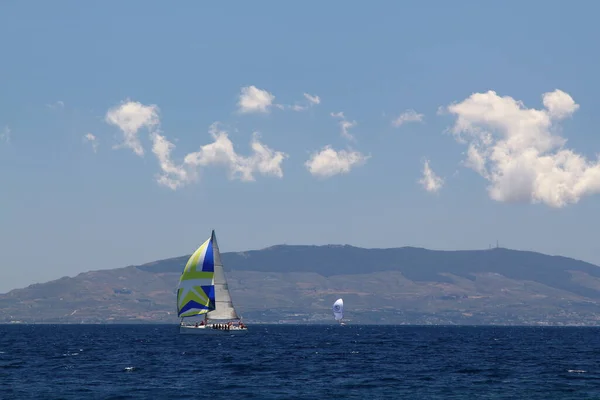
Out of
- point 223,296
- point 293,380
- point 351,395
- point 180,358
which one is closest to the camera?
point 351,395

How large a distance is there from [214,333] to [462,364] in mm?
86805

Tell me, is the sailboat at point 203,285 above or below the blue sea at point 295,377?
above

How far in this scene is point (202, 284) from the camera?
17425cm

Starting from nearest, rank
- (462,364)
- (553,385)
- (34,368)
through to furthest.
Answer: (553,385) < (34,368) < (462,364)

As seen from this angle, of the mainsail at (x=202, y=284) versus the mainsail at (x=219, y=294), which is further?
the mainsail at (x=219, y=294)

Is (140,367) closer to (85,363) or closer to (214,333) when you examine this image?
(85,363)

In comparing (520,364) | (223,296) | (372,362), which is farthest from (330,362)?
(223,296)

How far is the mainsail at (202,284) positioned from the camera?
174 meters

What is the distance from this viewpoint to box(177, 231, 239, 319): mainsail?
174 metres

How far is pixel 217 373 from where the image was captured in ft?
300

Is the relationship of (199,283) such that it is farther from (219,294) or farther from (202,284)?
(219,294)

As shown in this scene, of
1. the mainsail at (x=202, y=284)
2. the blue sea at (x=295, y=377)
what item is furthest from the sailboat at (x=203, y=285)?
the blue sea at (x=295, y=377)

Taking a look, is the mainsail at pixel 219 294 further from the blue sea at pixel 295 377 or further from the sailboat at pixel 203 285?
the blue sea at pixel 295 377

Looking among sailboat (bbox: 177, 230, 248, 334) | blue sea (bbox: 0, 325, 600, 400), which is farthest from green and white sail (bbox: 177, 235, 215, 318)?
blue sea (bbox: 0, 325, 600, 400)
